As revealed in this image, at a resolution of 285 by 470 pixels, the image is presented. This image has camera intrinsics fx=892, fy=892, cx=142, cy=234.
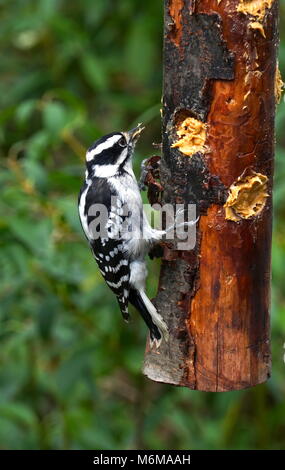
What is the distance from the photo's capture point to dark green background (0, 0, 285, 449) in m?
4.67

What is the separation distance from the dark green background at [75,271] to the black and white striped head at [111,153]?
0.54ft

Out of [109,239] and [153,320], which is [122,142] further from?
[153,320]

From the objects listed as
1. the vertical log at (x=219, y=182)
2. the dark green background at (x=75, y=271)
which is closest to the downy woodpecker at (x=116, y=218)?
the dark green background at (x=75, y=271)

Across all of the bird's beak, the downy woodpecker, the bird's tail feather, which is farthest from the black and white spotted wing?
the bird's beak

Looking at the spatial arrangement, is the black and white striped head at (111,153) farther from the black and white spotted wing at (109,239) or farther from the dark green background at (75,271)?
the dark green background at (75,271)

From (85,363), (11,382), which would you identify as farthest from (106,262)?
(11,382)

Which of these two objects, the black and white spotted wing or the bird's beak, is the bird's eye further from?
the black and white spotted wing

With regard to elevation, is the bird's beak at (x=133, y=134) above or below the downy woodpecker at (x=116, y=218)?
above

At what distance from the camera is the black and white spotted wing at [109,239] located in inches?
167

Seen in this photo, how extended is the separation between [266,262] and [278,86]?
2.50 ft

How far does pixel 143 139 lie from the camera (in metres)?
6.84

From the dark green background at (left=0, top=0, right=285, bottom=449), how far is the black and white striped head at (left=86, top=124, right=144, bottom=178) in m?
0.16

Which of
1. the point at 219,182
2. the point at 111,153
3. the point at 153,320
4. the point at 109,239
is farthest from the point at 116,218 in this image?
the point at 219,182

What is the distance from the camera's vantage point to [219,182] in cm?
375
